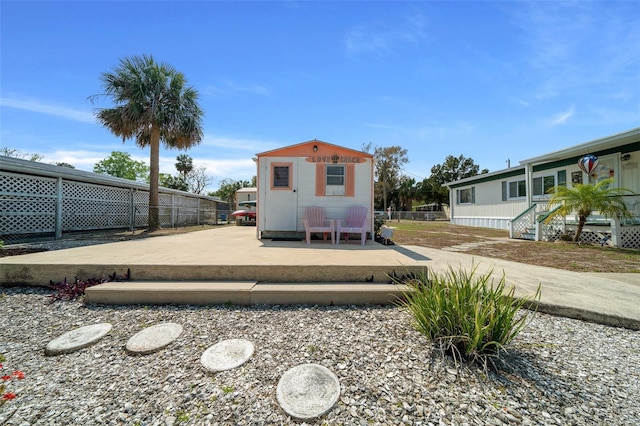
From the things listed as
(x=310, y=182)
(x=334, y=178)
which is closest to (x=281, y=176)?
(x=310, y=182)

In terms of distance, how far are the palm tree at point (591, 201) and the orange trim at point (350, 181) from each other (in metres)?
6.82

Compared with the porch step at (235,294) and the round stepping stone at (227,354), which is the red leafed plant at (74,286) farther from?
the round stepping stone at (227,354)

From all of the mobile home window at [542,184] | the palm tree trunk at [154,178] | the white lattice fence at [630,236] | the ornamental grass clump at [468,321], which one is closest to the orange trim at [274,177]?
the ornamental grass clump at [468,321]

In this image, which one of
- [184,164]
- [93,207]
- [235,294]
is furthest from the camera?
[184,164]

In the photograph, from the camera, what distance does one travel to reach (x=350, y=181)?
7012 mm

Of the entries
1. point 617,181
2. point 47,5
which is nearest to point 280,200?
point 47,5

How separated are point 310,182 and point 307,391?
575 centimetres

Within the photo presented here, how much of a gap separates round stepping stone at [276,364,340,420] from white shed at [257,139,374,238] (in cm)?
527

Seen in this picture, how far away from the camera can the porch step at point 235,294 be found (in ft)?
9.50

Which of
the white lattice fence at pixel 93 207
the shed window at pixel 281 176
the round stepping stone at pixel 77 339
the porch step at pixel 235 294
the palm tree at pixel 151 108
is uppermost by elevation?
the palm tree at pixel 151 108

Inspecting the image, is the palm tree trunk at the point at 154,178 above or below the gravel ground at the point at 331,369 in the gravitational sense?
above

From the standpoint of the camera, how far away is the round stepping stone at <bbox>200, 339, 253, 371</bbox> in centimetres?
190

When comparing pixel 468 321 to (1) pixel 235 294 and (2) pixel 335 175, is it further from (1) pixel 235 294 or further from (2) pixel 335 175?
(2) pixel 335 175

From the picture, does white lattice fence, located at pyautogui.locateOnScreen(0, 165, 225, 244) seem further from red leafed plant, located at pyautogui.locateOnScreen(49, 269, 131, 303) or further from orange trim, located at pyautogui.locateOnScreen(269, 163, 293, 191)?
orange trim, located at pyautogui.locateOnScreen(269, 163, 293, 191)
